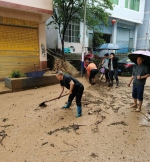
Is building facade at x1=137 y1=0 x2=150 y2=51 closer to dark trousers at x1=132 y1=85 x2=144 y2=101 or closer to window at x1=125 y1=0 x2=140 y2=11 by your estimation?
window at x1=125 y1=0 x2=140 y2=11

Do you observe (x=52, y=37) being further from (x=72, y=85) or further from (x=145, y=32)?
(x=145, y=32)

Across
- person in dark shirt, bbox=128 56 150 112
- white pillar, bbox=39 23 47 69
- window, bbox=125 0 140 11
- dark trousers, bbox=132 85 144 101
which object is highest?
window, bbox=125 0 140 11

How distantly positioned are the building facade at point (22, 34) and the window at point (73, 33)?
4.73 metres

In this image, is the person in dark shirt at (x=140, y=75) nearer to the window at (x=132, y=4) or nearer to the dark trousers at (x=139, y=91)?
the dark trousers at (x=139, y=91)

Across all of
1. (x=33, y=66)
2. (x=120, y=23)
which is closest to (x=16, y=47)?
(x=33, y=66)

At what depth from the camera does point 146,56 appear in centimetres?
387

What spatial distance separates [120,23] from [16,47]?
542 inches

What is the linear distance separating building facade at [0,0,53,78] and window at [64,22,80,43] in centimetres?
473

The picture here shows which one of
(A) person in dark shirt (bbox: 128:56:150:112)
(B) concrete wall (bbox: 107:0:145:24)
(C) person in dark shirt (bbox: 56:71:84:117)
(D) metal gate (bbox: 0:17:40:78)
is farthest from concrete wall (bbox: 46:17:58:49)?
(A) person in dark shirt (bbox: 128:56:150:112)

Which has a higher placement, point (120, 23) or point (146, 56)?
point (120, 23)

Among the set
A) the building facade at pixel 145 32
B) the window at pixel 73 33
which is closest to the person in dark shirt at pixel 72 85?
the window at pixel 73 33

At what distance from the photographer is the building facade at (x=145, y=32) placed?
19688 millimetres

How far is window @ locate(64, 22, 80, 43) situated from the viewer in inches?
512

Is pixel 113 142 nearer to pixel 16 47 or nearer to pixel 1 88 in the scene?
pixel 1 88
